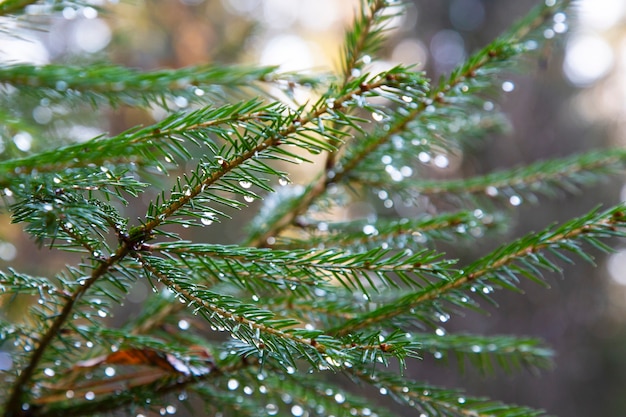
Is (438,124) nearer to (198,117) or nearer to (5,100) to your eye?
(198,117)

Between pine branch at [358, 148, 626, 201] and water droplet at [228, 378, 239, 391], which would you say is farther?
pine branch at [358, 148, 626, 201]

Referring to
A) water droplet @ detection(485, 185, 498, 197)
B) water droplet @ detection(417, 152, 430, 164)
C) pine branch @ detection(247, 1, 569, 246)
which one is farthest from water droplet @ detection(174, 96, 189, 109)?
water droplet @ detection(485, 185, 498, 197)

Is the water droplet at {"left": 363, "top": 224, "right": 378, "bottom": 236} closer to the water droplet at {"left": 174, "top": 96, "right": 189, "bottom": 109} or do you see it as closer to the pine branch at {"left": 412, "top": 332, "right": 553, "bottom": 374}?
the pine branch at {"left": 412, "top": 332, "right": 553, "bottom": 374}

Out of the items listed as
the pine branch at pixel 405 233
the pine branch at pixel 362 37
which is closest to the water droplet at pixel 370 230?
the pine branch at pixel 405 233

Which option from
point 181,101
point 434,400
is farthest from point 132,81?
point 434,400

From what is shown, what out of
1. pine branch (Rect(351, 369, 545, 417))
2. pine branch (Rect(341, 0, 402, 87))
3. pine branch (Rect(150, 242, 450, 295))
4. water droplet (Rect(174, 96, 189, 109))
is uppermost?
pine branch (Rect(341, 0, 402, 87))

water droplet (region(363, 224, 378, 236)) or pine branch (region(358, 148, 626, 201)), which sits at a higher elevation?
pine branch (region(358, 148, 626, 201))

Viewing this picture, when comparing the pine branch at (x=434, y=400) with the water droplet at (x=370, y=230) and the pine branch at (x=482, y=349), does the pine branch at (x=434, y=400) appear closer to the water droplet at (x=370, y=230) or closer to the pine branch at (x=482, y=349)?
the pine branch at (x=482, y=349)

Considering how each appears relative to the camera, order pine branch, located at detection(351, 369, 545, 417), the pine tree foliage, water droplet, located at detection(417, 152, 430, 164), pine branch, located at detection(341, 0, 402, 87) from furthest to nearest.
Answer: water droplet, located at detection(417, 152, 430, 164), pine branch, located at detection(341, 0, 402, 87), pine branch, located at detection(351, 369, 545, 417), the pine tree foliage

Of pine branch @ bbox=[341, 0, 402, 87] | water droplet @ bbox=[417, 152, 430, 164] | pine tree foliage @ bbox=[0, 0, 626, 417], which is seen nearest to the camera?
pine tree foliage @ bbox=[0, 0, 626, 417]

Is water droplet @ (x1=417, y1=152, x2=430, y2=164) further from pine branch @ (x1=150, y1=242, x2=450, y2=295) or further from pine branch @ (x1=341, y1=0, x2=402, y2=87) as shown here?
pine branch @ (x1=150, y1=242, x2=450, y2=295)
